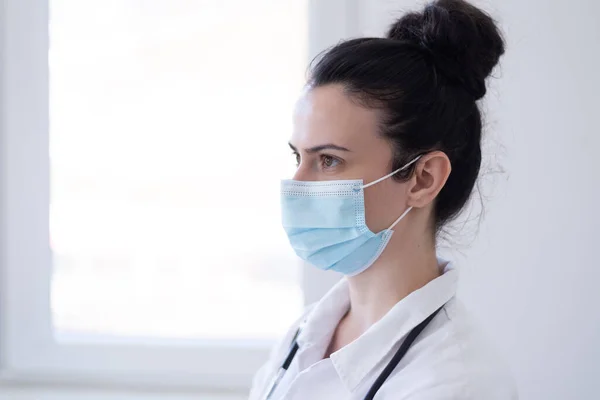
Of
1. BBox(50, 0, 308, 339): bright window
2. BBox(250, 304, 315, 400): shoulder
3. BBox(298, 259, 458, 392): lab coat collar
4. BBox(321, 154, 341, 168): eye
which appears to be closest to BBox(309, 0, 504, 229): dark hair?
BBox(321, 154, 341, 168): eye

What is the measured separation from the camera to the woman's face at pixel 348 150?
43.4 inches

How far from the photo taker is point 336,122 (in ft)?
3.64

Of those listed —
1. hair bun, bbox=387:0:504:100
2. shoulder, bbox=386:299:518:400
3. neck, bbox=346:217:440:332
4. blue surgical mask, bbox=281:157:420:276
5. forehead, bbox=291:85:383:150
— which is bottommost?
shoulder, bbox=386:299:518:400

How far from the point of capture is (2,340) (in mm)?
1989

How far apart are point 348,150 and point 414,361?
0.39 m

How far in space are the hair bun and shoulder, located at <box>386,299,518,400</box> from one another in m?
0.45

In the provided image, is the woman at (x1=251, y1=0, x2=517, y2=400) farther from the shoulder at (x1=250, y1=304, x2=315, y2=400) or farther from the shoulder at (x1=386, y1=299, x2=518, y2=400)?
the shoulder at (x1=250, y1=304, x2=315, y2=400)

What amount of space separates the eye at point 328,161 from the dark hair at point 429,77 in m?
0.11

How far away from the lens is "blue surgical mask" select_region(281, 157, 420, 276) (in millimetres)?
1111

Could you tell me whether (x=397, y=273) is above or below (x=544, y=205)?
below

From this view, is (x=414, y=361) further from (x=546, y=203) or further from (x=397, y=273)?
(x=546, y=203)

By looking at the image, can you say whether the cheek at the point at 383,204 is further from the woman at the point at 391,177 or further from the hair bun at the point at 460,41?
the hair bun at the point at 460,41

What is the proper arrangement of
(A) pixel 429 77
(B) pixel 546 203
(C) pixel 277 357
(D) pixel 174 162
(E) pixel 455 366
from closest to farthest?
(E) pixel 455 366, (A) pixel 429 77, (C) pixel 277 357, (B) pixel 546 203, (D) pixel 174 162

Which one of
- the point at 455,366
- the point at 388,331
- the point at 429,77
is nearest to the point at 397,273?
the point at 388,331
